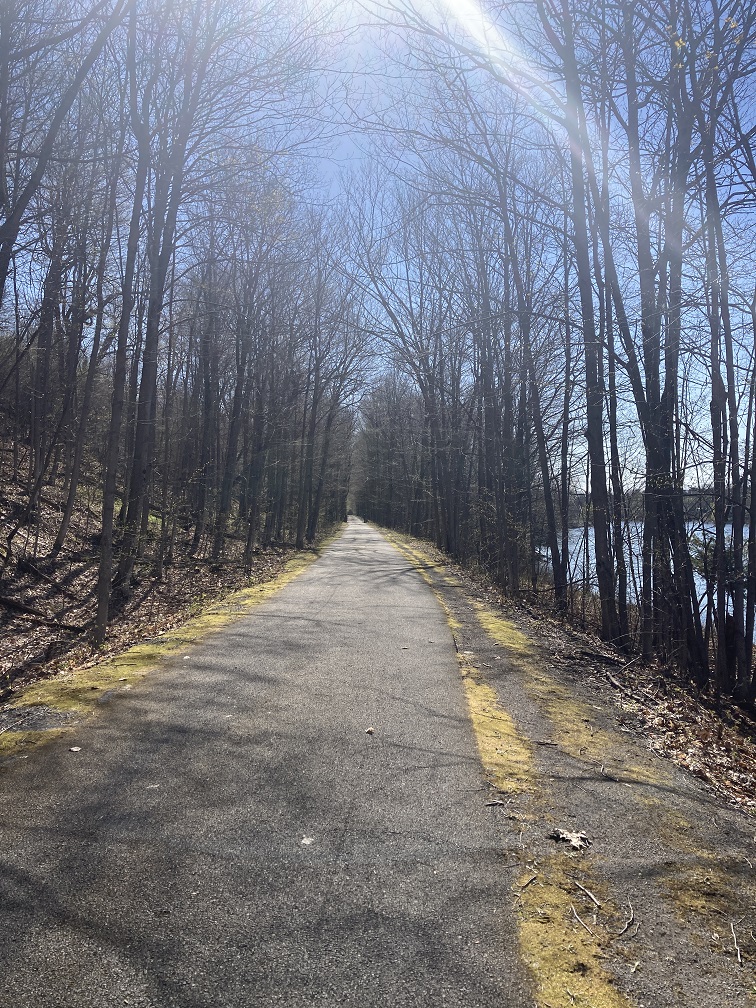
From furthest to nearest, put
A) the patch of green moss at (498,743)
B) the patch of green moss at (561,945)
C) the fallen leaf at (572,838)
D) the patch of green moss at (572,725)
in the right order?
the patch of green moss at (572,725), the patch of green moss at (498,743), the fallen leaf at (572,838), the patch of green moss at (561,945)

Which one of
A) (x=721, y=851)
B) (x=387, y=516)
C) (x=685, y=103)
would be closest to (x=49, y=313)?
(x=685, y=103)

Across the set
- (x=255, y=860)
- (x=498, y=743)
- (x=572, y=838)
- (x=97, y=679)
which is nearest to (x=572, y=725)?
(x=498, y=743)

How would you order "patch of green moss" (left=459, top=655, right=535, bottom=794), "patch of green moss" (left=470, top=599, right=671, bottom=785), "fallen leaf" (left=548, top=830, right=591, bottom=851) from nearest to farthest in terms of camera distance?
"fallen leaf" (left=548, top=830, right=591, bottom=851)
"patch of green moss" (left=459, top=655, right=535, bottom=794)
"patch of green moss" (left=470, top=599, right=671, bottom=785)

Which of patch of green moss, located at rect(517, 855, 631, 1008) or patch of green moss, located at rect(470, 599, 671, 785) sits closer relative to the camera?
patch of green moss, located at rect(517, 855, 631, 1008)

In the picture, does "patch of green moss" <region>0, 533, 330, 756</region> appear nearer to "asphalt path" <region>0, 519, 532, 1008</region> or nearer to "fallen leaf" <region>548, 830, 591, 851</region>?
"asphalt path" <region>0, 519, 532, 1008</region>

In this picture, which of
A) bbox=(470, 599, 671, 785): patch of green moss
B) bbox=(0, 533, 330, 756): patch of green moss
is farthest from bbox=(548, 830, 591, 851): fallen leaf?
bbox=(0, 533, 330, 756): patch of green moss

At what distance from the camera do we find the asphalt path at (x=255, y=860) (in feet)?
7.51

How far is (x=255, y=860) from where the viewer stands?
119 inches

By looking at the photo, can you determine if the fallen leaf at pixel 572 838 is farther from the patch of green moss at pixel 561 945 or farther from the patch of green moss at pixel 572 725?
the patch of green moss at pixel 572 725

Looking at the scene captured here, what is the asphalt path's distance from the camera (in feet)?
7.51

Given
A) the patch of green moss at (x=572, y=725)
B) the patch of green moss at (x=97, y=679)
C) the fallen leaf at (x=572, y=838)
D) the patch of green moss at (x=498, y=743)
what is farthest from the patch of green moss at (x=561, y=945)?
the patch of green moss at (x=97, y=679)

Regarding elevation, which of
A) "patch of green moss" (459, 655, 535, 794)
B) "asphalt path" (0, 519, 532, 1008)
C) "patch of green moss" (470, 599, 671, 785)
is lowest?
"patch of green moss" (470, 599, 671, 785)

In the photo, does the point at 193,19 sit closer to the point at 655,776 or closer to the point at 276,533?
the point at 655,776

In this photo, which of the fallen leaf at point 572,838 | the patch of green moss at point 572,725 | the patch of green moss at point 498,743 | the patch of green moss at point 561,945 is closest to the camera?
the patch of green moss at point 561,945
